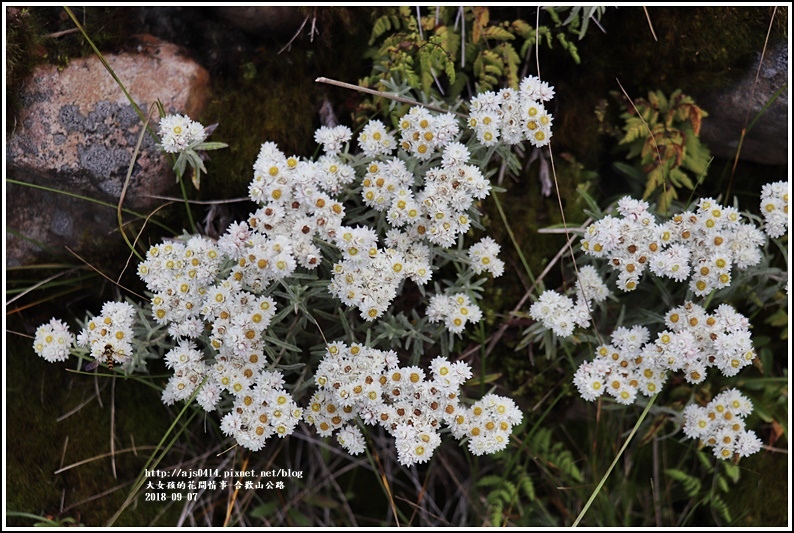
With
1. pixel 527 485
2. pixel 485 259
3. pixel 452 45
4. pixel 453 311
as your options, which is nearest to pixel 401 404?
pixel 453 311

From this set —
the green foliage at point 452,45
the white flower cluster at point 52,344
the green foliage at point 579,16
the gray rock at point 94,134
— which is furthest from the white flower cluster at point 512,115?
the white flower cluster at point 52,344

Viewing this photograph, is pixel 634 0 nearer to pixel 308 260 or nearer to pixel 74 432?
pixel 308 260

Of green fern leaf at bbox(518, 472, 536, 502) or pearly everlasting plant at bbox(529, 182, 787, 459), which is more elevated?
pearly everlasting plant at bbox(529, 182, 787, 459)

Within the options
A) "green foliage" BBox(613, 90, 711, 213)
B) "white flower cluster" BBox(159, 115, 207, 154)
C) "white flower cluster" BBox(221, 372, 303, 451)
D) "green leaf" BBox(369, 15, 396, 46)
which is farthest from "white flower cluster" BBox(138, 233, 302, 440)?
"green foliage" BBox(613, 90, 711, 213)

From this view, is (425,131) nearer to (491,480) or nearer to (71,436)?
(491,480)

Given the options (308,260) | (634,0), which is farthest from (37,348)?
(634,0)

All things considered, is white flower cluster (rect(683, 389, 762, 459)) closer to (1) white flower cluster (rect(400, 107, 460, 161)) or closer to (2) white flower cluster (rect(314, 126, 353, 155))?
(1) white flower cluster (rect(400, 107, 460, 161))
